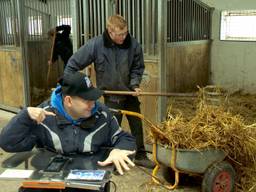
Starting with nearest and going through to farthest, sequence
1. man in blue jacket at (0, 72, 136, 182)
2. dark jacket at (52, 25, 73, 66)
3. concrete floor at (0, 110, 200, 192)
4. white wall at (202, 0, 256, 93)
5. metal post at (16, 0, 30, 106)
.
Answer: man in blue jacket at (0, 72, 136, 182)
concrete floor at (0, 110, 200, 192)
metal post at (16, 0, 30, 106)
white wall at (202, 0, 256, 93)
dark jacket at (52, 25, 73, 66)

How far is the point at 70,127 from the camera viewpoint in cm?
232

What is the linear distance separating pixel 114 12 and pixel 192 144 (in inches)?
80.9

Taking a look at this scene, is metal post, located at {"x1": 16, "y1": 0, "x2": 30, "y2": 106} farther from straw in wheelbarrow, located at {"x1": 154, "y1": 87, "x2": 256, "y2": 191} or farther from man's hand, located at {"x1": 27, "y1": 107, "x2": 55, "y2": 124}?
man's hand, located at {"x1": 27, "y1": 107, "x2": 55, "y2": 124}

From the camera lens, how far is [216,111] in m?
3.56

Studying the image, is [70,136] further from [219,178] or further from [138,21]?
[138,21]

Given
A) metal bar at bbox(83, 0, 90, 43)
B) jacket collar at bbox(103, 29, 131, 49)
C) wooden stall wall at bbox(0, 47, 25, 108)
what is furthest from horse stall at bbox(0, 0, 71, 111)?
jacket collar at bbox(103, 29, 131, 49)

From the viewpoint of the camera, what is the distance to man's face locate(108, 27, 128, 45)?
382 cm

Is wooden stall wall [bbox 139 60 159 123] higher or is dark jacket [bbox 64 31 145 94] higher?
dark jacket [bbox 64 31 145 94]

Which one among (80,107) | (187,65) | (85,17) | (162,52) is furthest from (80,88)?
(187,65)

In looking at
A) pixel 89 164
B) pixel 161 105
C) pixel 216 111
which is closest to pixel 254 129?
pixel 216 111

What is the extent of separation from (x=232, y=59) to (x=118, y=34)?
2975 mm

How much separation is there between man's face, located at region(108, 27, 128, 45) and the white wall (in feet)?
9.08

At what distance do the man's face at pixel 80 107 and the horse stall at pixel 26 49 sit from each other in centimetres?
393

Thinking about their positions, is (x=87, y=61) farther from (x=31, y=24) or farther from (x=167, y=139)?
(x=31, y=24)
